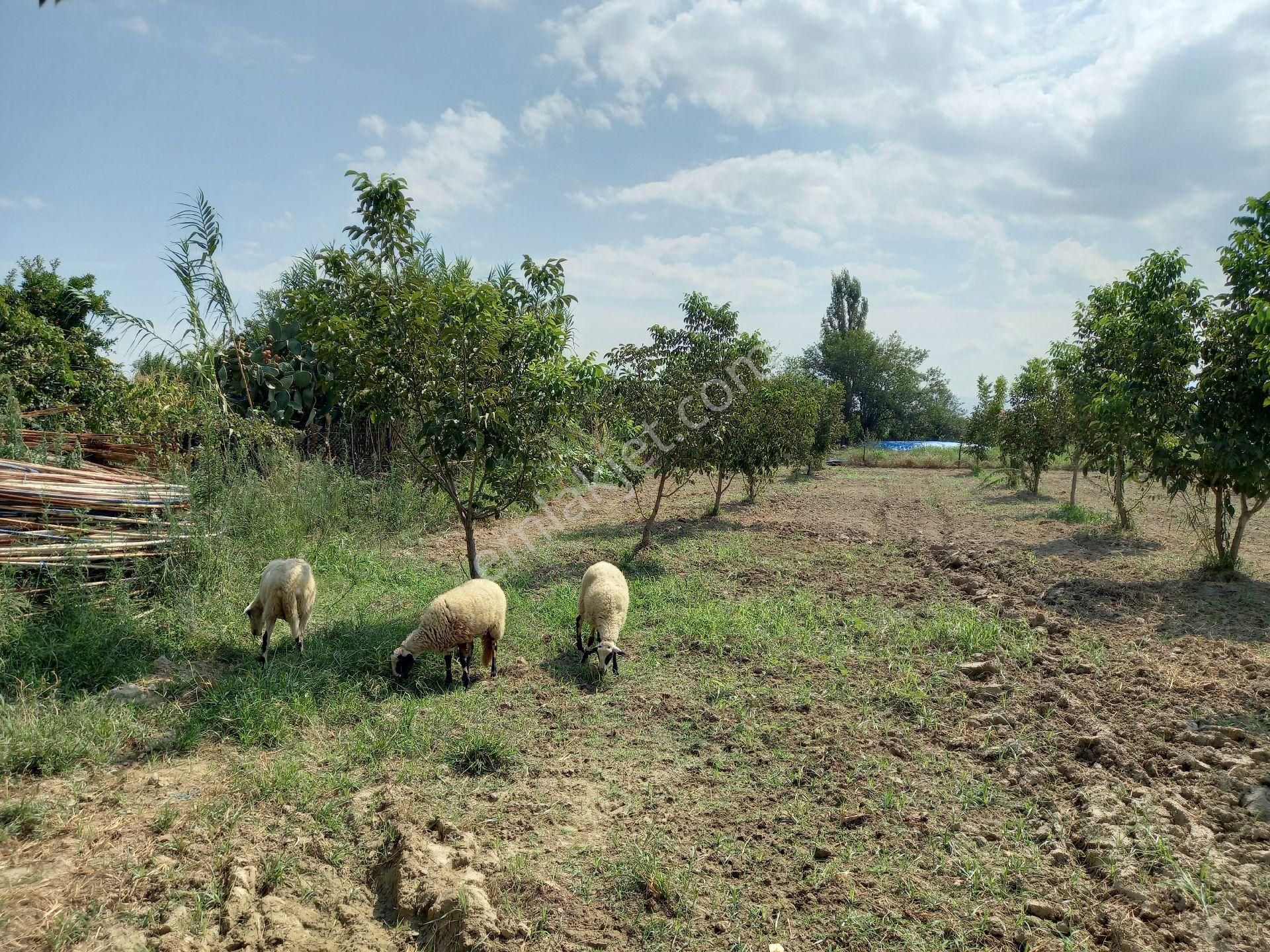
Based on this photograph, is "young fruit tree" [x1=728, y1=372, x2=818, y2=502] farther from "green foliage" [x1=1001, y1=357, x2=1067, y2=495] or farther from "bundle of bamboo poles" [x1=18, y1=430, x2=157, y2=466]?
"bundle of bamboo poles" [x1=18, y1=430, x2=157, y2=466]

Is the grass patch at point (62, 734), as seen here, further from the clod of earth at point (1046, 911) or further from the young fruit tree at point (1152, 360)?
the young fruit tree at point (1152, 360)

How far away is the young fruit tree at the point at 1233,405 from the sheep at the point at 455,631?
9083mm

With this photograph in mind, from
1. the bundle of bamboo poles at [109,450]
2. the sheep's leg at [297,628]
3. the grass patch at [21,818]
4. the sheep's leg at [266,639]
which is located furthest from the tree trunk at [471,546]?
the grass patch at [21,818]

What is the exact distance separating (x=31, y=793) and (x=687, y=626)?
211 inches

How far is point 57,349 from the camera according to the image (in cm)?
1420

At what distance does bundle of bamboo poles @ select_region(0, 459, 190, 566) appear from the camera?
18.8 ft

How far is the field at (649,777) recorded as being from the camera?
3.21m

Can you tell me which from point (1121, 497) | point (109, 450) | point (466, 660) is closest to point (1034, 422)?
point (1121, 497)

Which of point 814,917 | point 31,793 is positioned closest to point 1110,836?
point 814,917

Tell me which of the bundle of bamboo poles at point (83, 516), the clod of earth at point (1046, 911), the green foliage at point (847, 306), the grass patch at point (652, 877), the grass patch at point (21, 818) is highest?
the green foliage at point (847, 306)

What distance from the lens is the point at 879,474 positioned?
30.2 meters

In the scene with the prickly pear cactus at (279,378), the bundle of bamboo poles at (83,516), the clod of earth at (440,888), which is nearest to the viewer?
the clod of earth at (440,888)

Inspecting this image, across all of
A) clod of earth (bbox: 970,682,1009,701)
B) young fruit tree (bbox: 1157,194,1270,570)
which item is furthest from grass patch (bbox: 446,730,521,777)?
young fruit tree (bbox: 1157,194,1270,570)

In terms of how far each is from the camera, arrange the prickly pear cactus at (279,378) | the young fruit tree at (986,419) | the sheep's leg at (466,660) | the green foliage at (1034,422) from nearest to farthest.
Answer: the sheep's leg at (466,660) → the prickly pear cactus at (279,378) → the green foliage at (1034,422) → the young fruit tree at (986,419)
